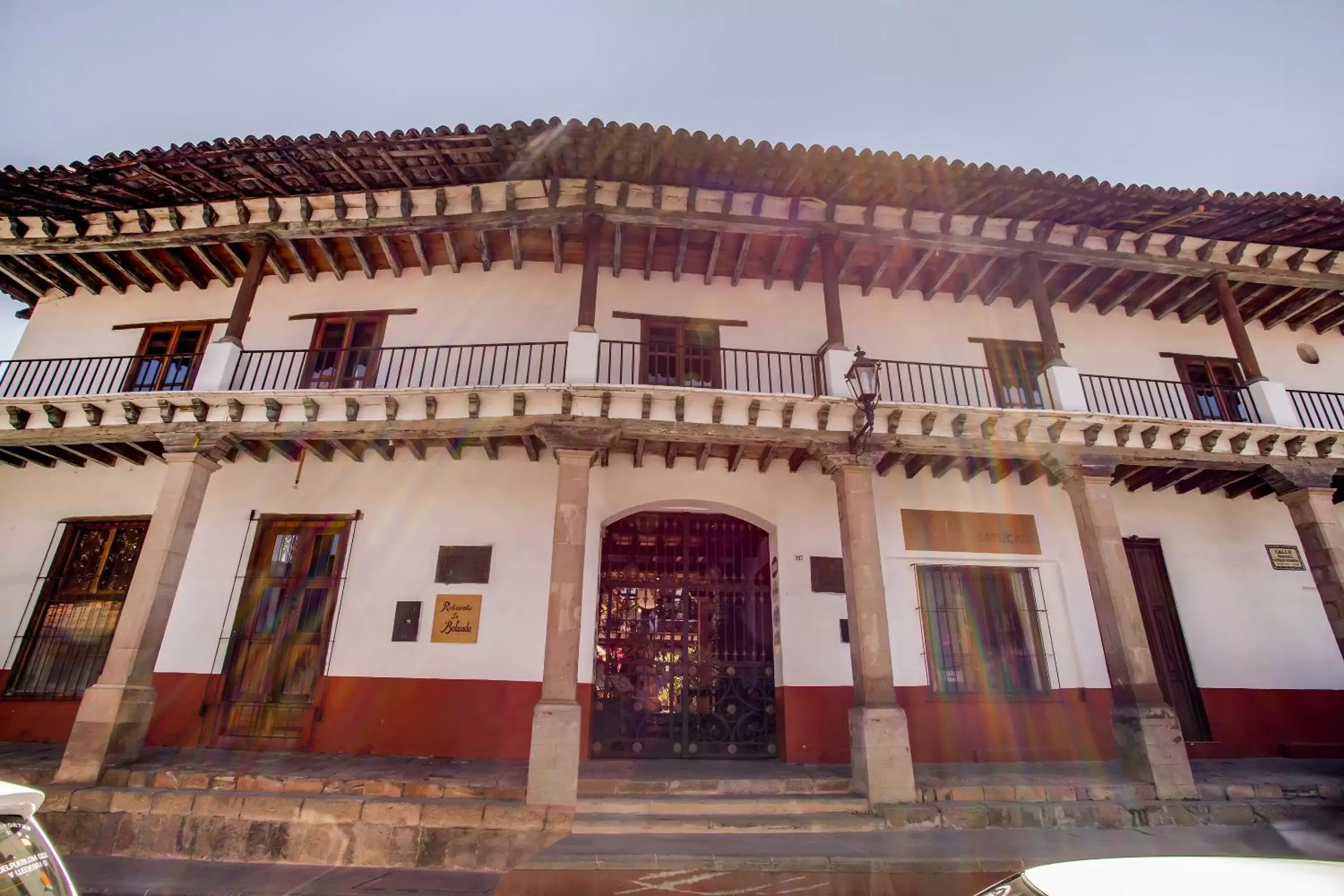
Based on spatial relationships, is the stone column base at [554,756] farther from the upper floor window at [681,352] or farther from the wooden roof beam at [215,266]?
the wooden roof beam at [215,266]

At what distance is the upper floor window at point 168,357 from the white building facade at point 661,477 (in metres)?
0.06

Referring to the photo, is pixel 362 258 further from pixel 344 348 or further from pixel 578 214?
pixel 578 214

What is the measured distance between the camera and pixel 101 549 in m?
8.62

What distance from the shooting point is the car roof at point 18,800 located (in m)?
2.01

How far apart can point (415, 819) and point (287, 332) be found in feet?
23.0

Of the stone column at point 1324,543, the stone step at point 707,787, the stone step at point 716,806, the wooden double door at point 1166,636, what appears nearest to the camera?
the stone step at point 716,806

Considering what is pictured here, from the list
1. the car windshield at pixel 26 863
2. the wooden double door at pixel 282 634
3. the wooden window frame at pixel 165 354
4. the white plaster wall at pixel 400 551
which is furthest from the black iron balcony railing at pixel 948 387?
the wooden window frame at pixel 165 354

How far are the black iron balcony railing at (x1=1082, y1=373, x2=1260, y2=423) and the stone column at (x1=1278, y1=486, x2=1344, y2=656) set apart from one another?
1.52 metres

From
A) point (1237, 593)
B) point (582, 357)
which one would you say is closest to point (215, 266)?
point (582, 357)

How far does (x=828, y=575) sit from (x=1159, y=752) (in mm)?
3842

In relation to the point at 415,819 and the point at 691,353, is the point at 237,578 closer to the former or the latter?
the point at 415,819

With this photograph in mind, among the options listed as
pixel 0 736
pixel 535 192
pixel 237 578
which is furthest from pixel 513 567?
pixel 0 736

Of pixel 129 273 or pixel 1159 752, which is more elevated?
pixel 129 273

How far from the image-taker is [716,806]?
19.7 ft
